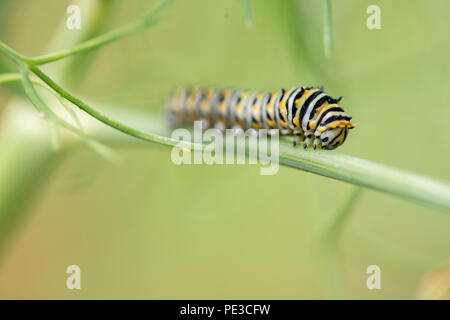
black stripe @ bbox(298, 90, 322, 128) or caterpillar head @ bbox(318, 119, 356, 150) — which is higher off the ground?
black stripe @ bbox(298, 90, 322, 128)

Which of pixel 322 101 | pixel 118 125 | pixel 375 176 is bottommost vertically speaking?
pixel 375 176

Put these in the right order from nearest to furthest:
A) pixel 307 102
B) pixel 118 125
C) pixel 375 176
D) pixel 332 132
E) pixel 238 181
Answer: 1. pixel 375 176
2. pixel 118 125
3. pixel 332 132
4. pixel 307 102
5. pixel 238 181

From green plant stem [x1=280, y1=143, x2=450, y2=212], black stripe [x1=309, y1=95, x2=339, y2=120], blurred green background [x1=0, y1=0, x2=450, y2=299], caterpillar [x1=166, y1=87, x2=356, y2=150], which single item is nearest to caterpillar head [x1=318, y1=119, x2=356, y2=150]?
caterpillar [x1=166, y1=87, x2=356, y2=150]

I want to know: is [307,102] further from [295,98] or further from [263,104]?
[263,104]

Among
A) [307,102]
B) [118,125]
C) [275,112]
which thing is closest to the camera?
[118,125]

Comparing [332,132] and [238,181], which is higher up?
[238,181]

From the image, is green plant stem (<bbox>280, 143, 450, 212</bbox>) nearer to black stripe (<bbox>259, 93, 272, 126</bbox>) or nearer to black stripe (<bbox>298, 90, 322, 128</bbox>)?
black stripe (<bbox>298, 90, 322, 128</bbox>)

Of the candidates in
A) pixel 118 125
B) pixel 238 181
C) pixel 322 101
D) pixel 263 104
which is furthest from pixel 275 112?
pixel 238 181
